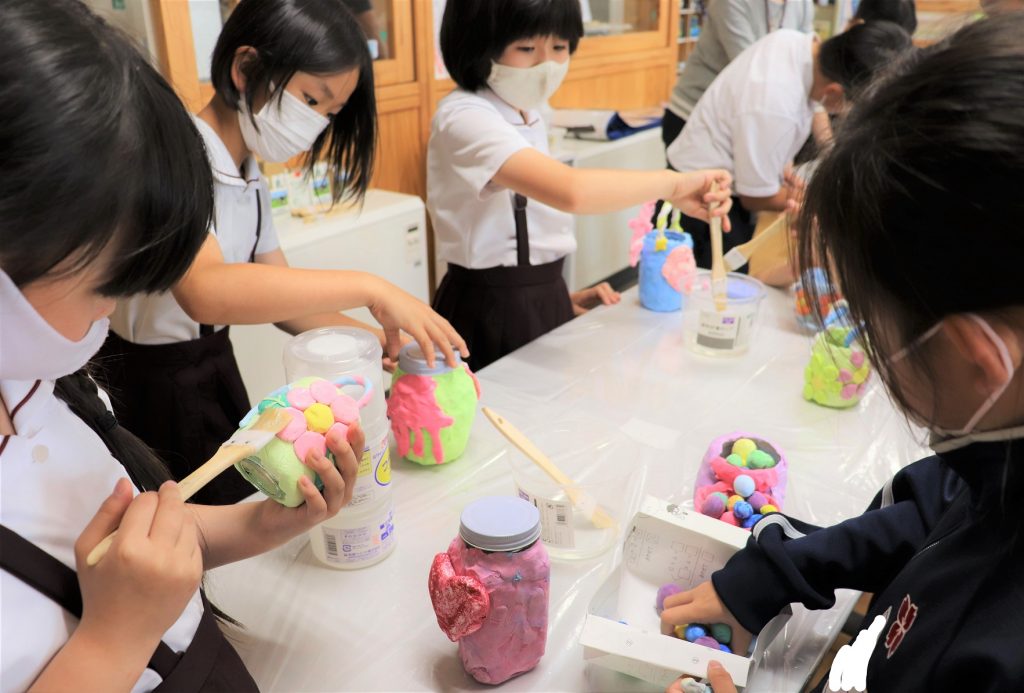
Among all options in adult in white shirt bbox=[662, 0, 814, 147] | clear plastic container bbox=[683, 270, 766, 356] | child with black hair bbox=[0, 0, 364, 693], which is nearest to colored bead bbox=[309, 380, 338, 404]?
→ child with black hair bbox=[0, 0, 364, 693]

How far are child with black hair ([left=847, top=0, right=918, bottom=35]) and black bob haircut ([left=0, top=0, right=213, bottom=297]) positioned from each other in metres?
1.81

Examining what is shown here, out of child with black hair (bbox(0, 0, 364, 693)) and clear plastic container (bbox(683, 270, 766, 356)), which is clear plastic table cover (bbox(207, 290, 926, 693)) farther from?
child with black hair (bbox(0, 0, 364, 693))

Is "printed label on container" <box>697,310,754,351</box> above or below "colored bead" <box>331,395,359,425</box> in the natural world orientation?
below

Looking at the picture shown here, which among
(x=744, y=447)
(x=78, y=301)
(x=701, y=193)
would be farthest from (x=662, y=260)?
(x=78, y=301)

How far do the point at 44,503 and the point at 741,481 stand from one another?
2.20 ft

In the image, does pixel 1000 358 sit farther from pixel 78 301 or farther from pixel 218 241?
pixel 218 241

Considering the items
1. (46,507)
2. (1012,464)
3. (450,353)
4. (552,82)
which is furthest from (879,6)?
(46,507)

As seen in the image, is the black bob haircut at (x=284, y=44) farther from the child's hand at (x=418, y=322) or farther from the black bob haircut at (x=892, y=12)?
the black bob haircut at (x=892, y=12)

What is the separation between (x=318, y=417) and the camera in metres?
0.66

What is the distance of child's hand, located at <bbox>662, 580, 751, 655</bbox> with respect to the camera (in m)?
0.71

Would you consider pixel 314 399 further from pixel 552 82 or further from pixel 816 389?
pixel 552 82

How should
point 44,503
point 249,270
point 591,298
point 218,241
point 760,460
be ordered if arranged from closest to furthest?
point 44,503 < point 760,460 < point 249,270 < point 218,241 < point 591,298

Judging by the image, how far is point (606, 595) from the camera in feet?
2.43

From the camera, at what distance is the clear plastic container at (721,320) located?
1312mm
